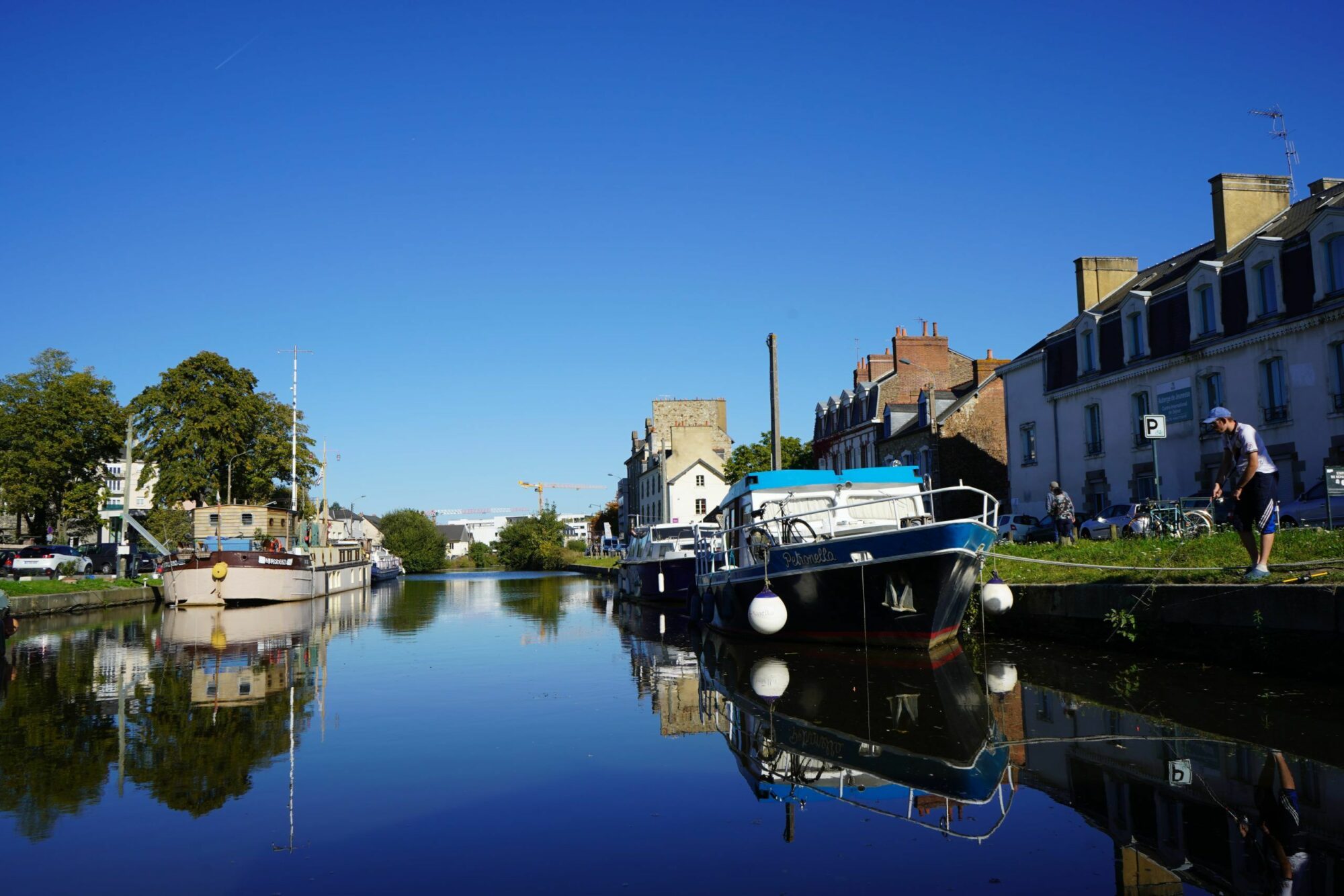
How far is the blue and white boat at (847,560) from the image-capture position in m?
13.7

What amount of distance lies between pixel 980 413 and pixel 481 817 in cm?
3992

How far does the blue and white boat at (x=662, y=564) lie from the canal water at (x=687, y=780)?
45.2 ft

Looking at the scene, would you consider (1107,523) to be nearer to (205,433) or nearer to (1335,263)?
(1335,263)

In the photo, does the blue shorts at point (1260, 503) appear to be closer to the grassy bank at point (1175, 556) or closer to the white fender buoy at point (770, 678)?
the grassy bank at point (1175, 556)

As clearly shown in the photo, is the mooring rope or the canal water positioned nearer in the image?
the canal water

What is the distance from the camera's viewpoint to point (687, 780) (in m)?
7.34

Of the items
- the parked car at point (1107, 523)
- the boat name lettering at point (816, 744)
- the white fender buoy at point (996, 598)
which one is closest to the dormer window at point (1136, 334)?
the parked car at point (1107, 523)

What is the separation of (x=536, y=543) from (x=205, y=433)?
52.9m

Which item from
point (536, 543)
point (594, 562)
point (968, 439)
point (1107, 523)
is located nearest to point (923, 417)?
point (968, 439)

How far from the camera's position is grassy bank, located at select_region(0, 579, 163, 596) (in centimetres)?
2840

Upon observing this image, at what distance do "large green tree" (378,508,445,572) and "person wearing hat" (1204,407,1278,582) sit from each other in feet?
319

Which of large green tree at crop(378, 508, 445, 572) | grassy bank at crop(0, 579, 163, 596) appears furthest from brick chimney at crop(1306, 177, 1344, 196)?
large green tree at crop(378, 508, 445, 572)

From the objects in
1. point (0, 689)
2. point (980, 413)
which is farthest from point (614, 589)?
point (0, 689)

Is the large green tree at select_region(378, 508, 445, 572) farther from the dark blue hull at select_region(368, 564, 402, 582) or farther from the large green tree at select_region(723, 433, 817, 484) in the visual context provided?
the large green tree at select_region(723, 433, 817, 484)
